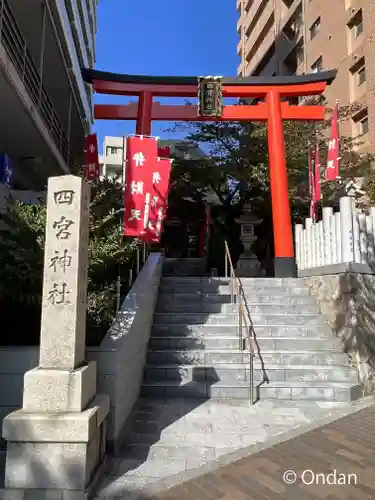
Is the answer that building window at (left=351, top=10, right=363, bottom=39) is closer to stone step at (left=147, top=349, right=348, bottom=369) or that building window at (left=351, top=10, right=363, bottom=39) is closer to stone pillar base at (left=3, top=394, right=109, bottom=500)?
stone step at (left=147, top=349, right=348, bottom=369)

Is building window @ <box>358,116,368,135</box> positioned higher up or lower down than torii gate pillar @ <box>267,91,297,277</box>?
higher up

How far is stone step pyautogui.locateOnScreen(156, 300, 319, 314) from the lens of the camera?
26.3 ft

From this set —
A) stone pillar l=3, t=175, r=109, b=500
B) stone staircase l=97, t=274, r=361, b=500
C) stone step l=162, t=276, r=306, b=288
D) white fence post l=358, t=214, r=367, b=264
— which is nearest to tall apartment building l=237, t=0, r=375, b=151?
stone step l=162, t=276, r=306, b=288

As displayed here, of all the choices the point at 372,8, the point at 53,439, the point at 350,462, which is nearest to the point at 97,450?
the point at 53,439

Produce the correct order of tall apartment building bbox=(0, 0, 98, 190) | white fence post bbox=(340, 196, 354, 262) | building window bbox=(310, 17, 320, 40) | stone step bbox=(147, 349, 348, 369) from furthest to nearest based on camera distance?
building window bbox=(310, 17, 320, 40), tall apartment building bbox=(0, 0, 98, 190), white fence post bbox=(340, 196, 354, 262), stone step bbox=(147, 349, 348, 369)

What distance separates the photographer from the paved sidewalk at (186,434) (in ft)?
12.1

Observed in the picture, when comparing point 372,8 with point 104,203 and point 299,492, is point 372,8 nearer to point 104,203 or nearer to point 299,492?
point 104,203

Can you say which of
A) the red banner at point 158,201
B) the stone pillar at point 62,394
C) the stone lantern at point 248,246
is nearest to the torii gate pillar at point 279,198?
the stone lantern at point 248,246

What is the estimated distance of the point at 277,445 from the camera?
172 inches

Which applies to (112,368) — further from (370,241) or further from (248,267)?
(248,267)

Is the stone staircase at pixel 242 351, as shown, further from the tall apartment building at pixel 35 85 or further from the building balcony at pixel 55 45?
the building balcony at pixel 55 45

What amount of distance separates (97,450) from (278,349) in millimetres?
4002

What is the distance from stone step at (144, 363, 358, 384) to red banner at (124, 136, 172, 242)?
7.50 feet

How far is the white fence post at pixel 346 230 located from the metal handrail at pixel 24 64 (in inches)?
281
